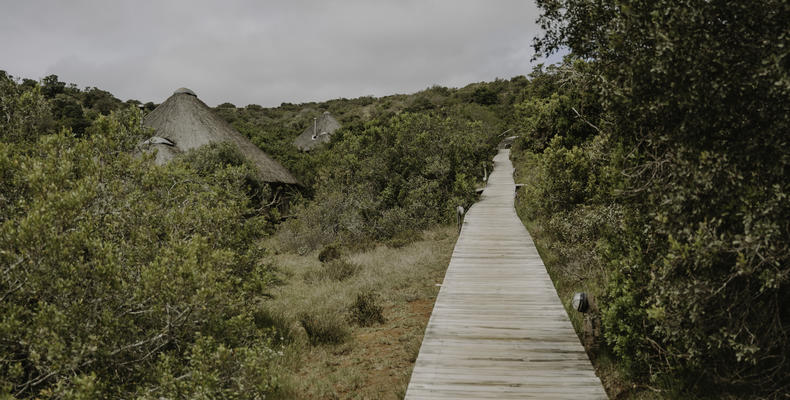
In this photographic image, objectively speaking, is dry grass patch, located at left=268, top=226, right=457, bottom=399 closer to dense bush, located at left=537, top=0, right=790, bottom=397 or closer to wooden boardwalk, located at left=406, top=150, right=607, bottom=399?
wooden boardwalk, located at left=406, top=150, right=607, bottom=399

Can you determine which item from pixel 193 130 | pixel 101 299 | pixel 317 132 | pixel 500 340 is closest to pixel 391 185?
pixel 500 340

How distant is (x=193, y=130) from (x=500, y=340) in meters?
23.4

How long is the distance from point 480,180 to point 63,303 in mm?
23017

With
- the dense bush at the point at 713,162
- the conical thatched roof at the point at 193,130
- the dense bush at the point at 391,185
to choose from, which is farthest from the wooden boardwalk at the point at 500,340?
the conical thatched roof at the point at 193,130

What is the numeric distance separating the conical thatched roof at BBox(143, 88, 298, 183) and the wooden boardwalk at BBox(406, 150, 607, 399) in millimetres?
18032

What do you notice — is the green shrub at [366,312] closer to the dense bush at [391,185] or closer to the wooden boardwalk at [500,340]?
the wooden boardwalk at [500,340]

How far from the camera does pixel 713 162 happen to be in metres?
3.48

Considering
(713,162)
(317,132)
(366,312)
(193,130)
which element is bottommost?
(366,312)

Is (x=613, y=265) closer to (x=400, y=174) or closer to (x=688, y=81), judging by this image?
(x=688, y=81)

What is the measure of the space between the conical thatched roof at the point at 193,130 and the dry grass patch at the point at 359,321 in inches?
546

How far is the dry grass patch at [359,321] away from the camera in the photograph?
581cm

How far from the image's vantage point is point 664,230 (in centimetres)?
378

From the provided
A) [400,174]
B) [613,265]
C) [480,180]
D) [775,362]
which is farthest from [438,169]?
[775,362]

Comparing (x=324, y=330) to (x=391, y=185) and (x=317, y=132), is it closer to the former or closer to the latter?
(x=391, y=185)
